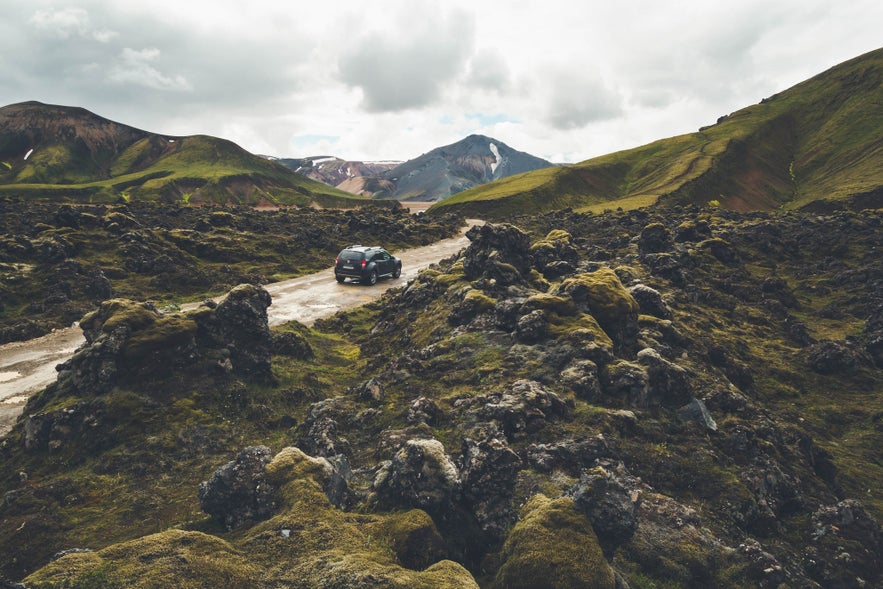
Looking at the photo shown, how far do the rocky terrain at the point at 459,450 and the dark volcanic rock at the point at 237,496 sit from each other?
5 cm

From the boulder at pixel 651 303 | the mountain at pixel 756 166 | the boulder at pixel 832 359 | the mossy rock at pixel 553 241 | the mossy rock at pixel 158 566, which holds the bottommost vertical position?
the boulder at pixel 832 359

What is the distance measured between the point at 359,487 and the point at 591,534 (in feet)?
17.9

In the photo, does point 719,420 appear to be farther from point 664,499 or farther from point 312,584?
point 312,584

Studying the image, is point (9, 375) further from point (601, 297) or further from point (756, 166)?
point (756, 166)

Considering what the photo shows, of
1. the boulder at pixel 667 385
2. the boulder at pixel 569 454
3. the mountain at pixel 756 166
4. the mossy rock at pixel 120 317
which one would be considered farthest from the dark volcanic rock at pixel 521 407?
the mountain at pixel 756 166

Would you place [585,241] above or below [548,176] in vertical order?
below

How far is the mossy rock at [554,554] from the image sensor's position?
666cm

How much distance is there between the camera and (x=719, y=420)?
14617mm

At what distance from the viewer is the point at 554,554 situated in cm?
696

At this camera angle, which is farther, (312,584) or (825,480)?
(825,480)

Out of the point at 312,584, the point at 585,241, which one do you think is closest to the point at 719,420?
the point at 312,584

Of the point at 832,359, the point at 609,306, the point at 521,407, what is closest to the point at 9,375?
the point at 521,407

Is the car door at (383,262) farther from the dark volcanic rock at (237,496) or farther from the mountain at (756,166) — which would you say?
the mountain at (756,166)

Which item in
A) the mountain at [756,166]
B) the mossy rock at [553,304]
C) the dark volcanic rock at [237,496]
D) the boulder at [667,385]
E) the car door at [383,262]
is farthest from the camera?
the mountain at [756,166]
